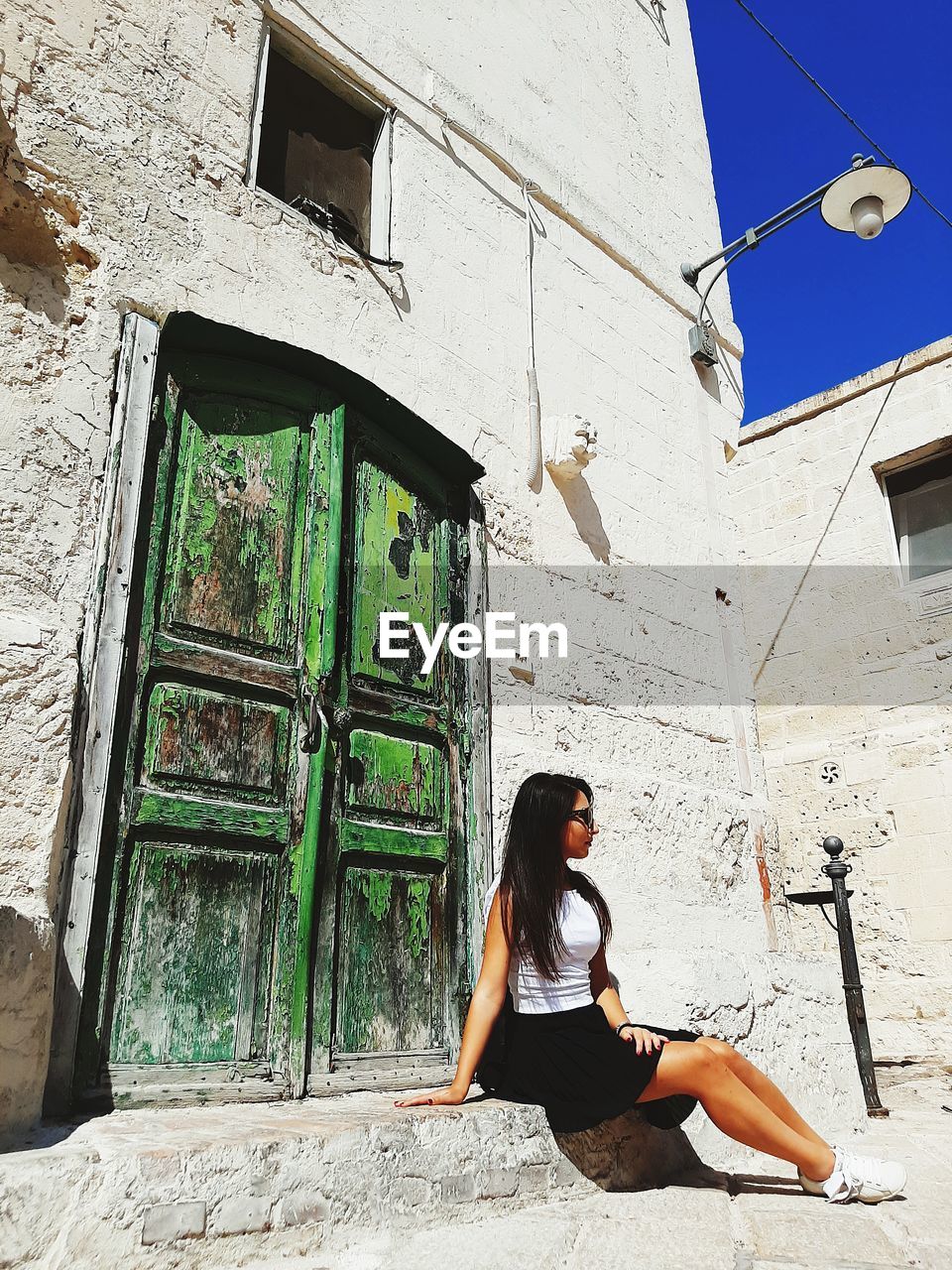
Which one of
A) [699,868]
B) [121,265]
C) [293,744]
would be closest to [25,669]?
[293,744]

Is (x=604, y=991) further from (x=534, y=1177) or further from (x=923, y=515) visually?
(x=923, y=515)

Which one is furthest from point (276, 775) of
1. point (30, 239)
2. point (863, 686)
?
point (863, 686)

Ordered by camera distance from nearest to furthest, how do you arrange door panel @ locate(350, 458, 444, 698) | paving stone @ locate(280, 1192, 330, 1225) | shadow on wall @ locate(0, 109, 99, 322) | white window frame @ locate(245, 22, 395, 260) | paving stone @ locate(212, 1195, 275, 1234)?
paving stone @ locate(212, 1195, 275, 1234), paving stone @ locate(280, 1192, 330, 1225), shadow on wall @ locate(0, 109, 99, 322), door panel @ locate(350, 458, 444, 698), white window frame @ locate(245, 22, 395, 260)

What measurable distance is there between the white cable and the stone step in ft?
9.09

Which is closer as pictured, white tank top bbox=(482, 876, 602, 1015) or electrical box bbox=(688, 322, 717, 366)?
white tank top bbox=(482, 876, 602, 1015)

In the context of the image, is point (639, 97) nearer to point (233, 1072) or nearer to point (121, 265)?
point (121, 265)

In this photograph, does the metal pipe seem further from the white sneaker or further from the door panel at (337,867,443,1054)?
the door panel at (337,867,443,1054)

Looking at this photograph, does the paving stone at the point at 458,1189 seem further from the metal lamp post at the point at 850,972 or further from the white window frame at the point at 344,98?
the white window frame at the point at 344,98

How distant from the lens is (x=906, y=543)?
232 inches

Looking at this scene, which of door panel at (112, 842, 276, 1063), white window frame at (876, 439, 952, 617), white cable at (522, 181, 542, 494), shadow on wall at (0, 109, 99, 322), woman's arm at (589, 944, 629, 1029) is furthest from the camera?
white window frame at (876, 439, 952, 617)

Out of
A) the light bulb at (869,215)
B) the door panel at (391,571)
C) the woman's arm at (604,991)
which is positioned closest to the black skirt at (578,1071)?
the woman's arm at (604,991)

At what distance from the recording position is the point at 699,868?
470cm

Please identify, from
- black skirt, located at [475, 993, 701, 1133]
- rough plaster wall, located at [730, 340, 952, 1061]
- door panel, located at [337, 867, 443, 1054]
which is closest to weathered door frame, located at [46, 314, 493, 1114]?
door panel, located at [337, 867, 443, 1054]

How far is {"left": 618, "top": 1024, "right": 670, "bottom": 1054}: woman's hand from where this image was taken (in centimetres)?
254
